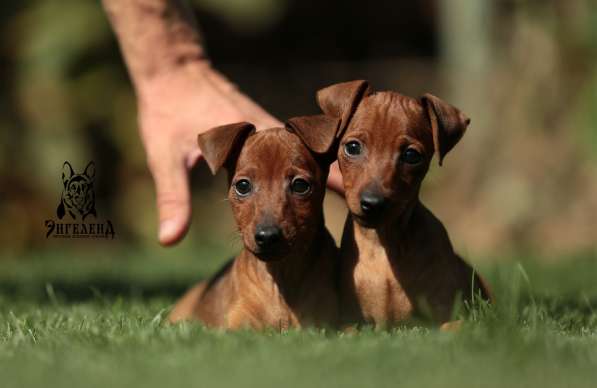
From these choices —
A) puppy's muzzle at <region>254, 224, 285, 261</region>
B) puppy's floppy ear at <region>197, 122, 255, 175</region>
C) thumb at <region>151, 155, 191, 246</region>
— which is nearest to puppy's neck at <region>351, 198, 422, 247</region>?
puppy's muzzle at <region>254, 224, 285, 261</region>

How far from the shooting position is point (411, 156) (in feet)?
15.4

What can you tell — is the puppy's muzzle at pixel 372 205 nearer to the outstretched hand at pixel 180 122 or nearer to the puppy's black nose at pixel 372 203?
the puppy's black nose at pixel 372 203

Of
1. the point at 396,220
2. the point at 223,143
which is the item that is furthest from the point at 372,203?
the point at 223,143

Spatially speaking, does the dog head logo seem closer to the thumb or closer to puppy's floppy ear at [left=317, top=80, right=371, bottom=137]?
the thumb

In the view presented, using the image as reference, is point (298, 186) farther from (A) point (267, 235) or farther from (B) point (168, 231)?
(B) point (168, 231)

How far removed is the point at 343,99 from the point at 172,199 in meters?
1.33

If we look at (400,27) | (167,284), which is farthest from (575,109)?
(167,284)

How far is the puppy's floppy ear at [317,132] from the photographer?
4762 millimetres

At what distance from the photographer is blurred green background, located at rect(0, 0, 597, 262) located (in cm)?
1097

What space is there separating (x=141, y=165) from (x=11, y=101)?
1593 millimetres

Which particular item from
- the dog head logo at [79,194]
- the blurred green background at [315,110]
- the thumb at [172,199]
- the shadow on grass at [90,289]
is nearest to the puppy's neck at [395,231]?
the thumb at [172,199]

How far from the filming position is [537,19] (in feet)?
36.9

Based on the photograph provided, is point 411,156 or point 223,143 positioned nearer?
point 411,156

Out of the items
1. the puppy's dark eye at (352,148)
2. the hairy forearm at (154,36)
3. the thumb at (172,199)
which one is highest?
the hairy forearm at (154,36)
